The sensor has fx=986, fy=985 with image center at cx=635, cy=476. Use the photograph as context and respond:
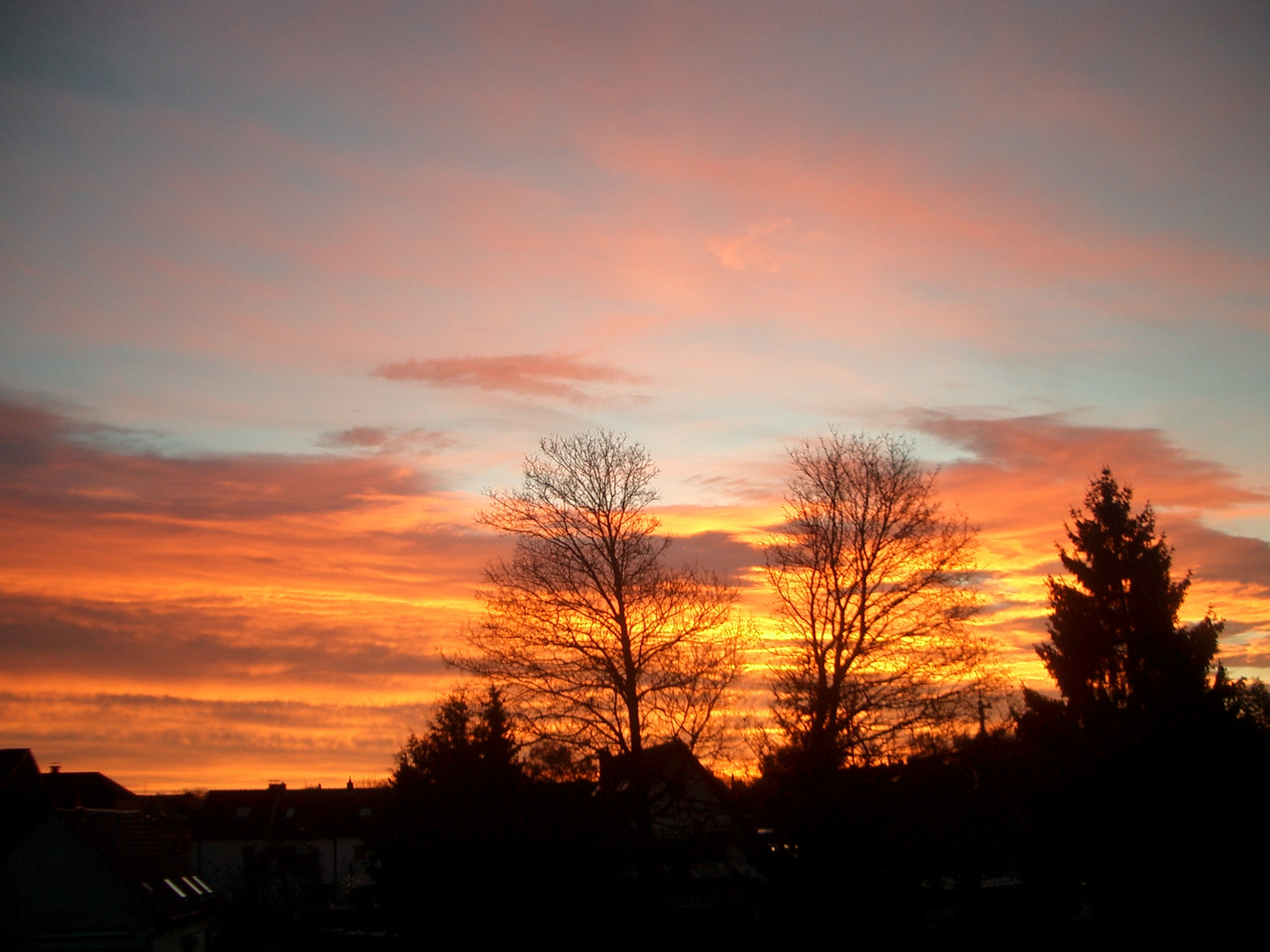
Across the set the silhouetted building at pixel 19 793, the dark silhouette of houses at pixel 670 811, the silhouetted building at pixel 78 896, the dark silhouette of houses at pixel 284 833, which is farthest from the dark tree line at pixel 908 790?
the dark silhouette of houses at pixel 284 833

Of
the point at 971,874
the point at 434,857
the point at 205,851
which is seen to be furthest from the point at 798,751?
the point at 205,851

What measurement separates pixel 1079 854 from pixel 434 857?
16.0 m

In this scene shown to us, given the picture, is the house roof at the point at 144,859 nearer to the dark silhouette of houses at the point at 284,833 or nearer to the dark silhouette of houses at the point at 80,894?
the dark silhouette of houses at the point at 80,894

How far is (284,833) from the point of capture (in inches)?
3228

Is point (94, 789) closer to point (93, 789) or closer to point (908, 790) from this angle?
point (93, 789)

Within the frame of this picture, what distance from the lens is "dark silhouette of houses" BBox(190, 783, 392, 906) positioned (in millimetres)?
69938

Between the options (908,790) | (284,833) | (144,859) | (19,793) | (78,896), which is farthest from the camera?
(284,833)

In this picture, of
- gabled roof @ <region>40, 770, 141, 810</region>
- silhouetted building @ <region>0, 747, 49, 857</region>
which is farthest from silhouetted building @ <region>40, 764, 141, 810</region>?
silhouetted building @ <region>0, 747, 49, 857</region>

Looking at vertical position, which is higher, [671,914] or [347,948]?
[671,914]

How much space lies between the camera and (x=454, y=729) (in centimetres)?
3005

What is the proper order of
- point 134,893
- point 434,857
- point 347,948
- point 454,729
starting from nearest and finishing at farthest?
1. point 434,857
2. point 454,729
3. point 347,948
4. point 134,893

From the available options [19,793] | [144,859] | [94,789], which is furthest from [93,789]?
[144,859]

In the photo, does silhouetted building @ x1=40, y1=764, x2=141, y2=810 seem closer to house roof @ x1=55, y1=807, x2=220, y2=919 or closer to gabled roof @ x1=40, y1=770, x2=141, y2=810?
gabled roof @ x1=40, y1=770, x2=141, y2=810

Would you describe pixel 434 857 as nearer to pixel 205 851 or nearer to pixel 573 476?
pixel 573 476
